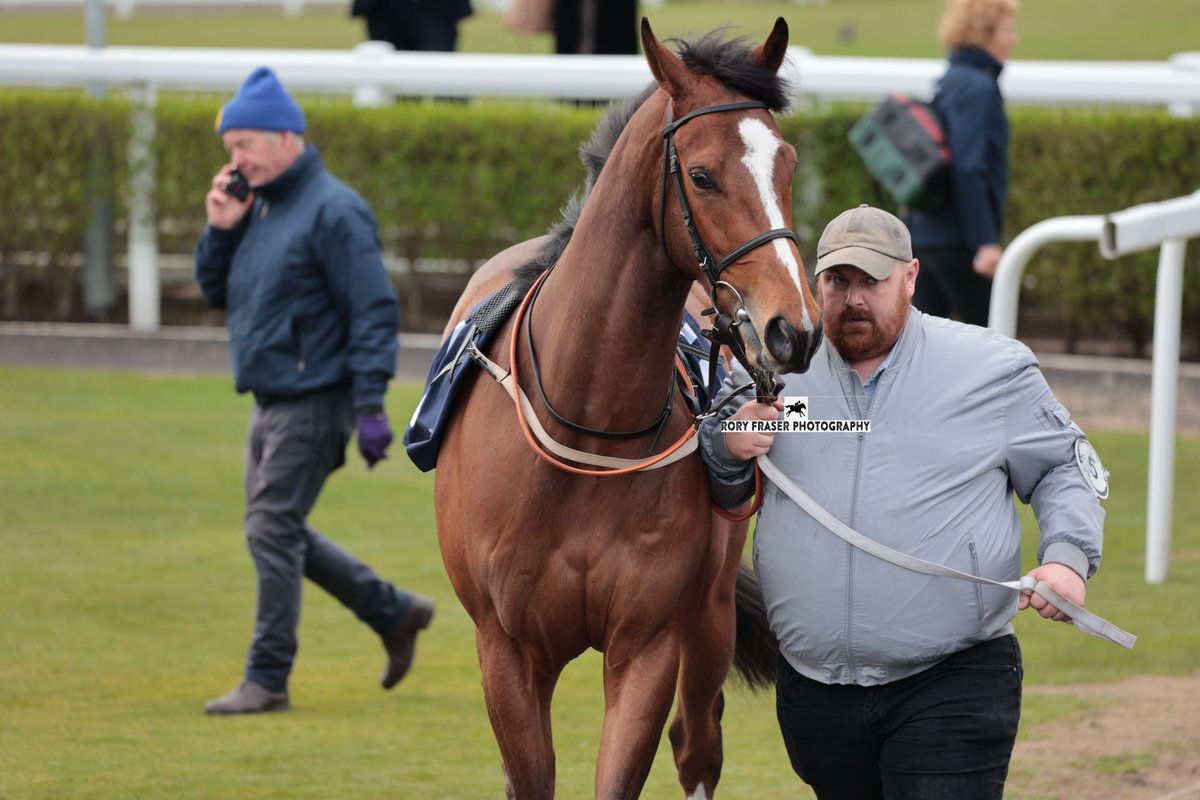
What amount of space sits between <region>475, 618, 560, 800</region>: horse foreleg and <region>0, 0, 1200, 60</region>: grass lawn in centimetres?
2405

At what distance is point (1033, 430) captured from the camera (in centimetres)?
370

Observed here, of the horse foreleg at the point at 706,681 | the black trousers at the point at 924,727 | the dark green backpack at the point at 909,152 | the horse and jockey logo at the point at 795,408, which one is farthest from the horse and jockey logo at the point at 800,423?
the dark green backpack at the point at 909,152

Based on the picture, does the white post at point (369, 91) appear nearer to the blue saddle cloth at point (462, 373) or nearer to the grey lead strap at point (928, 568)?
the blue saddle cloth at point (462, 373)

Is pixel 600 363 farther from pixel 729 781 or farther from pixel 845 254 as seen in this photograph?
pixel 729 781

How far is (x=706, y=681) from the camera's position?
4.85m

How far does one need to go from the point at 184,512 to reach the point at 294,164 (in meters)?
2.84

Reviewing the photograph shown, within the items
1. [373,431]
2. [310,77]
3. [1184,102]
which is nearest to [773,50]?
[373,431]

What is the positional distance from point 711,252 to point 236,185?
3.05 metres

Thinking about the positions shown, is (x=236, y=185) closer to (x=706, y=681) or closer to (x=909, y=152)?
(x=706, y=681)

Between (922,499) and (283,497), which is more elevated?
(922,499)

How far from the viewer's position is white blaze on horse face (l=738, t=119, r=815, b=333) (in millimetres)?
3412

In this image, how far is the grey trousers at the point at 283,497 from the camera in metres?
5.96

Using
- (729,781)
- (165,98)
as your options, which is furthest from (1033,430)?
(165,98)

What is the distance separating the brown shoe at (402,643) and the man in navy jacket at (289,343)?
38 millimetres
